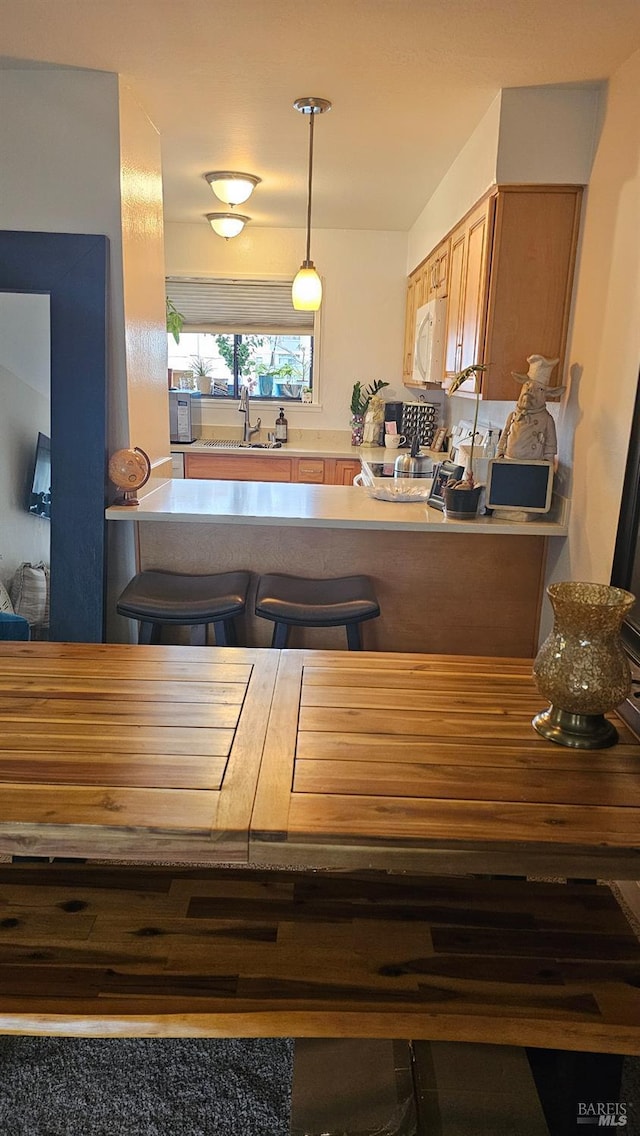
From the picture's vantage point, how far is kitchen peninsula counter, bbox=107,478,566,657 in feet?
9.84

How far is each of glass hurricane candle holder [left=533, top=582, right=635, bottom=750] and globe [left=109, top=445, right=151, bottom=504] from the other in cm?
187

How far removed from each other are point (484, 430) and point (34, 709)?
339 centimetres

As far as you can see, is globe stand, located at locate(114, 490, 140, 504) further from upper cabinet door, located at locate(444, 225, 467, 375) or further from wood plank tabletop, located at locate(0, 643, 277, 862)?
upper cabinet door, located at locate(444, 225, 467, 375)

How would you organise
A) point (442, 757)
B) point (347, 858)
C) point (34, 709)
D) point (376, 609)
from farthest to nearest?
point (376, 609) < point (34, 709) < point (442, 757) < point (347, 858)

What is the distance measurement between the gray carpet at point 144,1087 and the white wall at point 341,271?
16.7 ft

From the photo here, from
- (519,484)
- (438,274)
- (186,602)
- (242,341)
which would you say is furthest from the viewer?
(242,341)

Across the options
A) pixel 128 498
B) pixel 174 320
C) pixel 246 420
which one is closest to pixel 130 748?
pixel 128 498

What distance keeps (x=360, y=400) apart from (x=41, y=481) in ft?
11.8

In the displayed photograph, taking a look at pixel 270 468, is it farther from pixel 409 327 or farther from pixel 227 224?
pixel 227 224

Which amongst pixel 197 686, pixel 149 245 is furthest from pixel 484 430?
pixel 197 686

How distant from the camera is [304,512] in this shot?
2928 mm

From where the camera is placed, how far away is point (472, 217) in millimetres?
3328

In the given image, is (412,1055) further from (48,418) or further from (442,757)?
(48,418)

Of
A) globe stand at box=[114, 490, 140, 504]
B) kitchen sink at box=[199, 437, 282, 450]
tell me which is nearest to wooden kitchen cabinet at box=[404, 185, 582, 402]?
globe stand at box=[114, 490, 140, 504]
